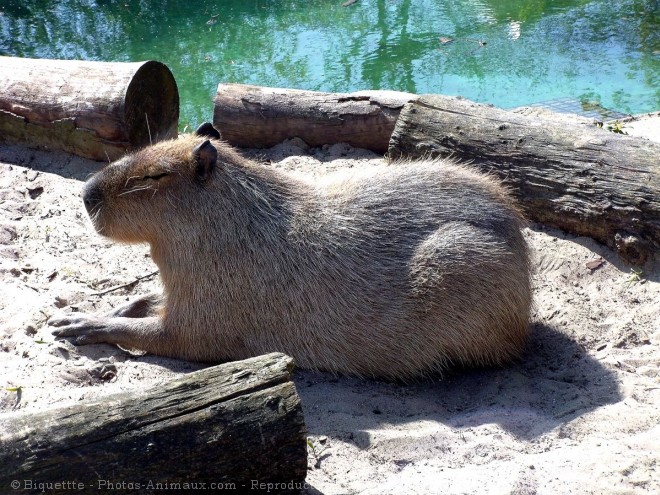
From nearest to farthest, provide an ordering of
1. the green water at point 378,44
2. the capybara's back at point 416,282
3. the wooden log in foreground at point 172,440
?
the wooden log in foreground at point 172,440
the capybara's back at point 416,282
the green water at point 378,44

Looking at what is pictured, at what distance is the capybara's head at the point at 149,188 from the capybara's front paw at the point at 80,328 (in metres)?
0.50

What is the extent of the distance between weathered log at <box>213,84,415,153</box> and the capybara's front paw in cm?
276

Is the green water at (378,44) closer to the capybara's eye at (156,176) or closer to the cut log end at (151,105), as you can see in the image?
the cut log end at (151,105)

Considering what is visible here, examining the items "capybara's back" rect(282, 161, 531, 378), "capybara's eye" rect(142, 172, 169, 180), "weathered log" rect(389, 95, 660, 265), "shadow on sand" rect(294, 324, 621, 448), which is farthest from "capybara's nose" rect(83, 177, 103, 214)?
"weathered log" rect(389, 95, 660, 265)

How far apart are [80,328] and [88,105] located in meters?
2.45

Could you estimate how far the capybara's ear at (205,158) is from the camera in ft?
13.4

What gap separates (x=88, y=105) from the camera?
19.7 feet

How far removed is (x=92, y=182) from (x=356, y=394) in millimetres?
1879

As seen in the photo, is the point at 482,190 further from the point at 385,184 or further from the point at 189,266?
the point at 189,266

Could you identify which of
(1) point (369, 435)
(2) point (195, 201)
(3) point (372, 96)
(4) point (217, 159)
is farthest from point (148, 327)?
(3) point (372, 96)

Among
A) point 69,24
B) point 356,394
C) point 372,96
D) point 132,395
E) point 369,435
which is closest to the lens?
point 132,395

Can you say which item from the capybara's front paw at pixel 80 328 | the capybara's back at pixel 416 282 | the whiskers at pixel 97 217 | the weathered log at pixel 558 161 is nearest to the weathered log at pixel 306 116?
the weathered log at pixel 558 161

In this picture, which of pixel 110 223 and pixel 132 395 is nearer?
pixel 132 395

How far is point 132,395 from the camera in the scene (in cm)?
259
